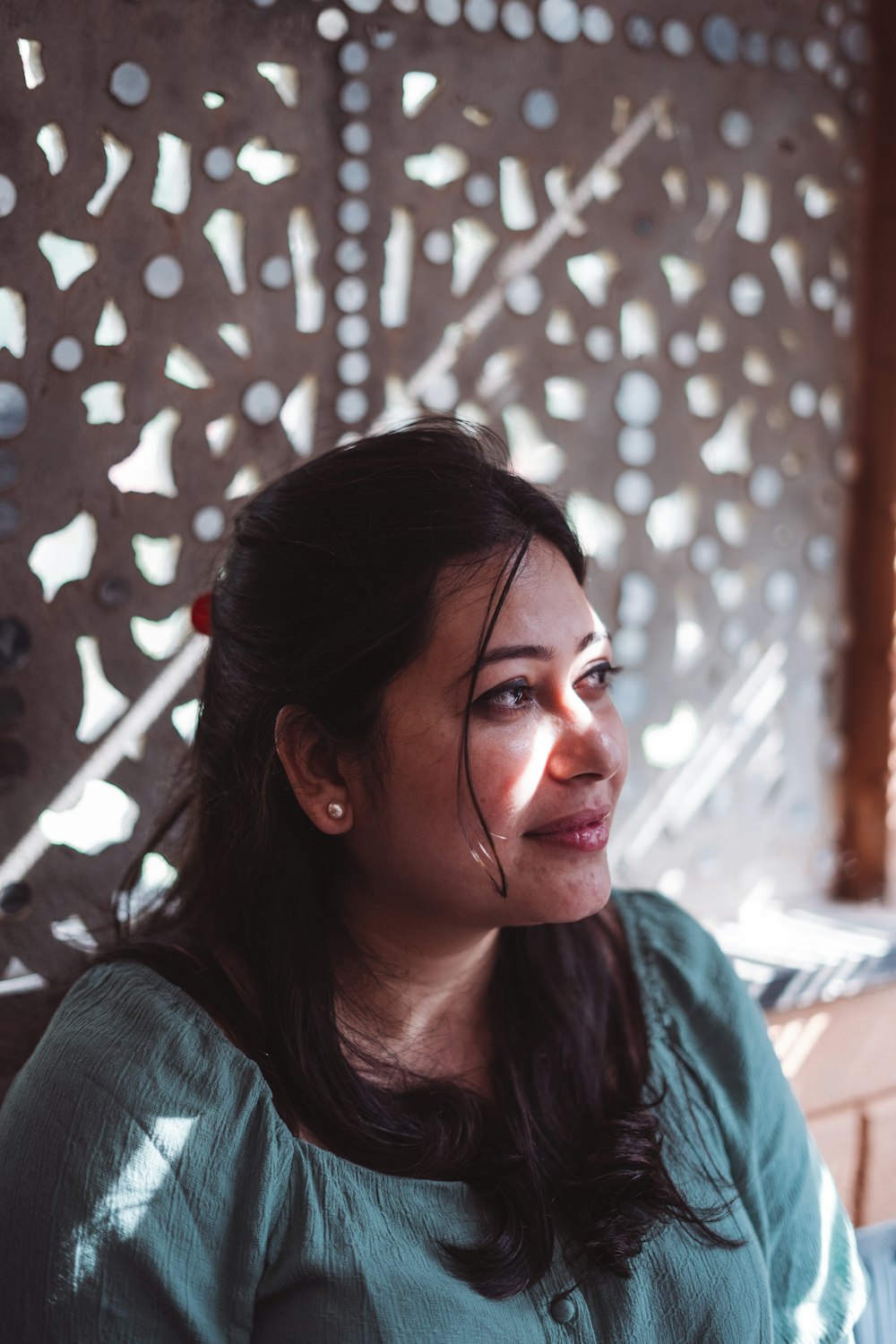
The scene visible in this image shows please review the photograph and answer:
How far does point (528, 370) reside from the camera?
1.89 m

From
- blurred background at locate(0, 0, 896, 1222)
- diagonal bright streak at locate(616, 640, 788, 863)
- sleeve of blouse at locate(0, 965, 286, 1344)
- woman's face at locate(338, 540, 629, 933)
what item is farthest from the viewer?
diagonal bright streak at locate(616, 640, 788, 863)

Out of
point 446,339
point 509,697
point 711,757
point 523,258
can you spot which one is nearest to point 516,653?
point 509,697

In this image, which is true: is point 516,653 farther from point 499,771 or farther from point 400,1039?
point 400,1039

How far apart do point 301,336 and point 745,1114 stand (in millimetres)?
1175

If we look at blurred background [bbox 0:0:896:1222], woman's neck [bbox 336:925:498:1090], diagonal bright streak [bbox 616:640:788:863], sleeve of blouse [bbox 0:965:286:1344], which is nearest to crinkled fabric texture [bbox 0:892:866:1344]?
sleeve of blouse [bbox 0:965:286:1344]

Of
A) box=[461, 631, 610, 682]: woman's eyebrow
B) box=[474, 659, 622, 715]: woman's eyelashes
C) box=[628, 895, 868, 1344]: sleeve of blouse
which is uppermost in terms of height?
box=[461, 631, 610, 682]: woman's eyebrow

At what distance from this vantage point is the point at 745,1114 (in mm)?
1366

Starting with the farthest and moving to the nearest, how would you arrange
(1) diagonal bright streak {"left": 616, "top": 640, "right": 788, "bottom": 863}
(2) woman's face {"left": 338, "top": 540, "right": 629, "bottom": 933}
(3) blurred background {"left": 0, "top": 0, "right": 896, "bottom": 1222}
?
1. (1) diagonal bright streak {"left": 616, "top": 640, "right": 788, "bottom": 863}
2. (3) blurred background {"left": 0, "top": 0, "right": 896, "bottom": 1222}
3. (2) woman's face {"left": 338, "top": 540, "right": 629, "bottom": 933}

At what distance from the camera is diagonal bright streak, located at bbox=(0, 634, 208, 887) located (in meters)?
1.54

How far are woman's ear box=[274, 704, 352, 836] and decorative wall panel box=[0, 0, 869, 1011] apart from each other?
0.36 m

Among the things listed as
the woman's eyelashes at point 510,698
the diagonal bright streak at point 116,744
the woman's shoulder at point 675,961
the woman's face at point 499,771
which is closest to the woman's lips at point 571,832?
the woman's face at point 499,771

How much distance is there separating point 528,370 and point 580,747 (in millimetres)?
889

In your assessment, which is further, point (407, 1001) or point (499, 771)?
point (407, 1001)

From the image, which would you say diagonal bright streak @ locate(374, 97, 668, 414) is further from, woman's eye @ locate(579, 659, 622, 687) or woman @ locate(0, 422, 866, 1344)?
woman's eye @ locate(579, 659, 622, 687)
